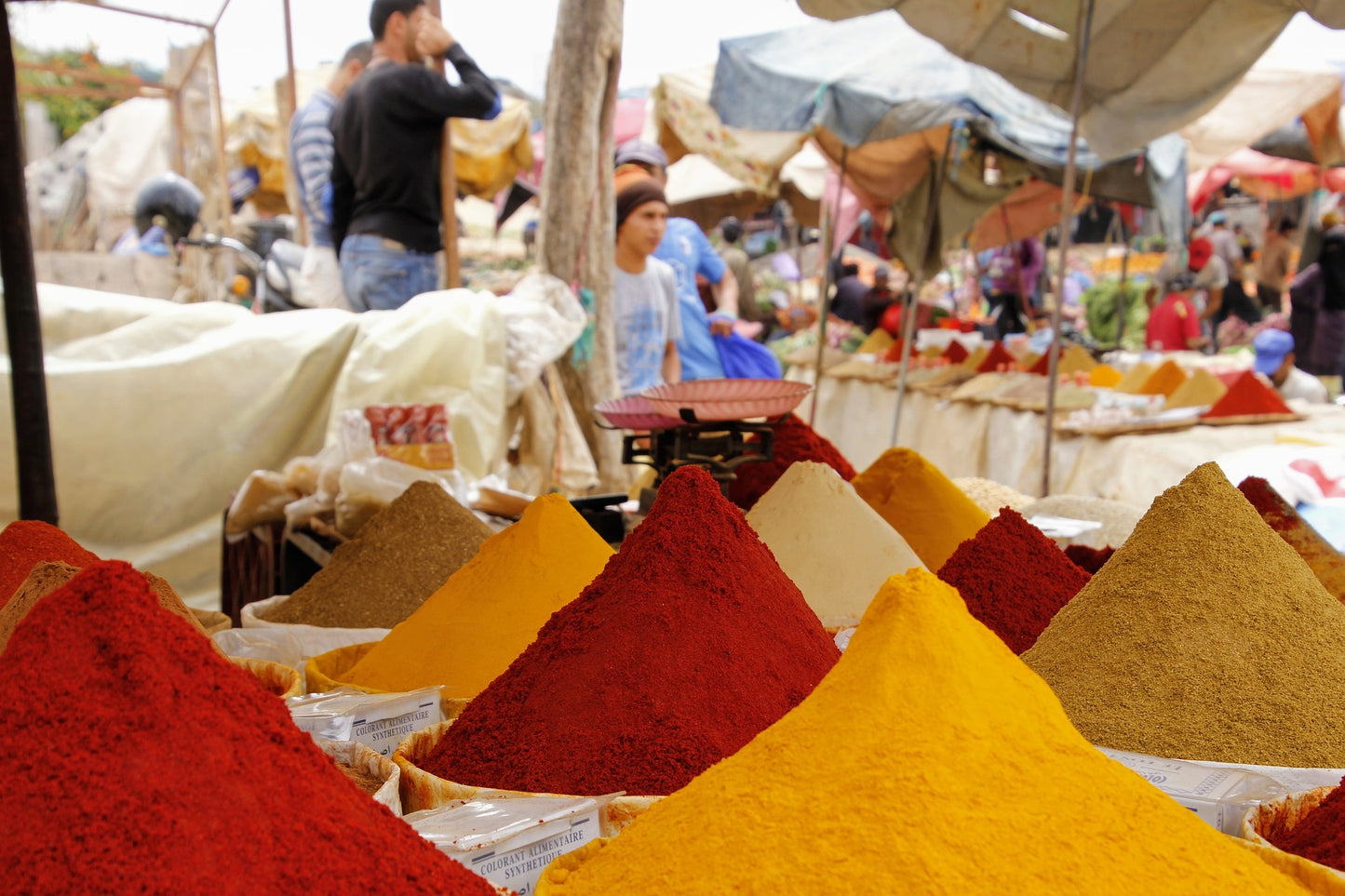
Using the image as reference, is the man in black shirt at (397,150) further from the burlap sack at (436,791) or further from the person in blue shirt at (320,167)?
the burlap sack at (436,791)

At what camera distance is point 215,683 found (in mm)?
491

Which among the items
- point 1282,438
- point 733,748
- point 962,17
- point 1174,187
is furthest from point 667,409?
point 1174,187

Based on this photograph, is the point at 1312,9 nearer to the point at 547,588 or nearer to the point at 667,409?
the point at 667,409

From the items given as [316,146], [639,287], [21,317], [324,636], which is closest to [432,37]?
[316,146]

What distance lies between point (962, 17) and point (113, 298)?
1.92 metres

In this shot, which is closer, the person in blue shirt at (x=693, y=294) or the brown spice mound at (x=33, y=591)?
the brown spice mound at (x=33, y=591)

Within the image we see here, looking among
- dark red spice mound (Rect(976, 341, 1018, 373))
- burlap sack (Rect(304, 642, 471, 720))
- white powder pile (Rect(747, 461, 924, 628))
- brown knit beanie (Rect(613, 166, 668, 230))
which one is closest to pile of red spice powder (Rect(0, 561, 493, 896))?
burlap sack (Rect(304, 642, 471, 720))

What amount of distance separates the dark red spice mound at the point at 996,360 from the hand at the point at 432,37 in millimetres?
2889

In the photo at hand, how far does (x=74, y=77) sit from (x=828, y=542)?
550 centimetres

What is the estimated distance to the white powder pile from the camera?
1.09 metres

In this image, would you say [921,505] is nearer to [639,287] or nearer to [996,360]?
[639,287]

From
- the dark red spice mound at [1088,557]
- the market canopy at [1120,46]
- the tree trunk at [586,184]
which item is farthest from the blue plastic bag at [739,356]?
the dark red spice mound at [1088,557]

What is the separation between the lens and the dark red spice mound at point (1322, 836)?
21.0 inches

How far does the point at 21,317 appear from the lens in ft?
3.94
